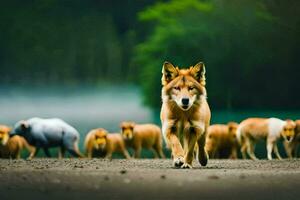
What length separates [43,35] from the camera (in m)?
14.9

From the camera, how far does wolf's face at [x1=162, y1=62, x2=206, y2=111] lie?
780cm

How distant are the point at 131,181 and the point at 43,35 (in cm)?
880

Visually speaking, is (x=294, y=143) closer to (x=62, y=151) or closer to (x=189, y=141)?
(x=62, y=151)

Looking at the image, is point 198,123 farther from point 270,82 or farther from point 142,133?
point 270,82

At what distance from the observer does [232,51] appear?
14.9 metres

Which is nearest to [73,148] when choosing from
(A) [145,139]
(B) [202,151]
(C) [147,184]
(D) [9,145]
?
(D) [9,145]

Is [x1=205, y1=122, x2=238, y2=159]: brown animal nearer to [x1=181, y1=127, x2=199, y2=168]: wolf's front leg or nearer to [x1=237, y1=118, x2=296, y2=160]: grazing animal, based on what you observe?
[x1=237, y1=118, x2=296, y2=160]: grazing animal

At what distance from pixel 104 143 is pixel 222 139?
186cm

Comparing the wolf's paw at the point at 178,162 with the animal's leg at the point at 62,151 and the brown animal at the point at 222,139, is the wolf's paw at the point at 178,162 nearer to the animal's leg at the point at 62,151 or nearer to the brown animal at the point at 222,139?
the brown animal at the point at 222,139

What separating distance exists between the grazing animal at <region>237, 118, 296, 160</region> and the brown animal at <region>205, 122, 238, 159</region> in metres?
0.46

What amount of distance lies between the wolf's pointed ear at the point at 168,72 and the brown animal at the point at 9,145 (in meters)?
4.58

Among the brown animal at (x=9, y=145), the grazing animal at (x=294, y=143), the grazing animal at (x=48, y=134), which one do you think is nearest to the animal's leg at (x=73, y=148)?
the grazing animal at (x=48, y=134)

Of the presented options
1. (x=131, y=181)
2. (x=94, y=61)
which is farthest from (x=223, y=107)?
(x=131, y=181)

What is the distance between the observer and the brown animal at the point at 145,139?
13.2 metres
